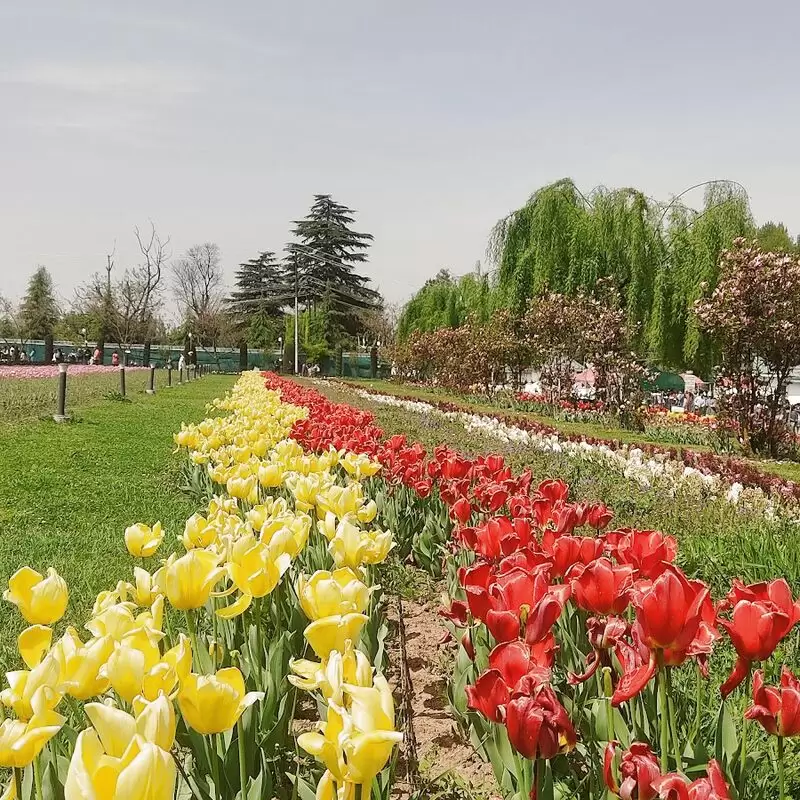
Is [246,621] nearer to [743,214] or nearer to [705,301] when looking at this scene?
[705,301]

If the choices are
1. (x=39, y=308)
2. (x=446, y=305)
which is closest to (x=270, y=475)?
(x=446, y=305)

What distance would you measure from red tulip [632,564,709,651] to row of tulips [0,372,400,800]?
21.1 inches

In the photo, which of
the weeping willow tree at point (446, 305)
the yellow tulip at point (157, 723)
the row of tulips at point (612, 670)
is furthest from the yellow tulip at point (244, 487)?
the weeping willow tree at point (446, 305)

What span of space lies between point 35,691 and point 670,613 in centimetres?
112

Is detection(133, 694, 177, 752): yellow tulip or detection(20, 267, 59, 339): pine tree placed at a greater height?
detection(20, 267, 59, 339): pine tree

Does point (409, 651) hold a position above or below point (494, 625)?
below

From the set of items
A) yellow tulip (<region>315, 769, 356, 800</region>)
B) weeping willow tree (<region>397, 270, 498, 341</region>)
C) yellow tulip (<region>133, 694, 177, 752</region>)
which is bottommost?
yellow tulip (<region>315, 769, 356, 800</region>)

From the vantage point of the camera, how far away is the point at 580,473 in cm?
655

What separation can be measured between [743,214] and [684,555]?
17821 millimetres

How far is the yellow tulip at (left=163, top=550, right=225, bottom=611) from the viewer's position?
1.81m

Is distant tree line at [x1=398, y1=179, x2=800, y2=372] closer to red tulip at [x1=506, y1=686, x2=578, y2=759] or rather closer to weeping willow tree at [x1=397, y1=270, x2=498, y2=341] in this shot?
weeping willow tree at [x1=397, y1=270, x2=498, y2=341]

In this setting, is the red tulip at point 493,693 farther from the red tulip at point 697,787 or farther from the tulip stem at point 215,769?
the tulip stem at point 215,769

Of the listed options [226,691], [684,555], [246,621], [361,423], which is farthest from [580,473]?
[226,691]

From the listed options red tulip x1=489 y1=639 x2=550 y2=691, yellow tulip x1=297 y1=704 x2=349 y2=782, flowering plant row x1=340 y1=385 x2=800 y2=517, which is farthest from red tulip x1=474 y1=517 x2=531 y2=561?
flowering plant row x1=340 y1=385 x2=800 y2=517
